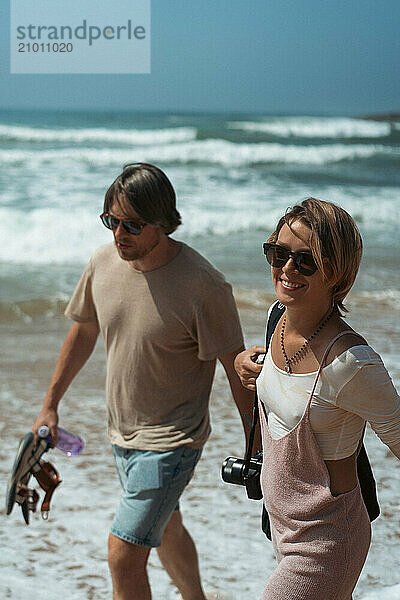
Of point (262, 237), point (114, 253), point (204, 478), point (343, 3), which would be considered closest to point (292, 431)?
point (114, 253)

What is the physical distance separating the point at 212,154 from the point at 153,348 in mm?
24440

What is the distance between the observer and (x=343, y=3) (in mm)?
41969

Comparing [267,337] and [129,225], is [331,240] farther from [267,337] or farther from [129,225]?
[129,225]

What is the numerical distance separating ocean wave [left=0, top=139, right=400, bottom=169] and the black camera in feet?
70.3

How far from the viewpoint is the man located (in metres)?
2.88

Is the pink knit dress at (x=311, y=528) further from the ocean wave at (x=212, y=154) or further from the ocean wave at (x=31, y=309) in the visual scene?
the ocean wave at (x=212, y=154)

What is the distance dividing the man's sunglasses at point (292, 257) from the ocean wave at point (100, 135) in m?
26.7

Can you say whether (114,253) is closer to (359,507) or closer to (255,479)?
(255,479)

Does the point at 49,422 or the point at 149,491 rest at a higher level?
the point at 49,422

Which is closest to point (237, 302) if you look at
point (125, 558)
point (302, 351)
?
point (125, 558)

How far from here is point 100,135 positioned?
98.5 ft

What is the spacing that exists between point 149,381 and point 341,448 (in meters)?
1.08

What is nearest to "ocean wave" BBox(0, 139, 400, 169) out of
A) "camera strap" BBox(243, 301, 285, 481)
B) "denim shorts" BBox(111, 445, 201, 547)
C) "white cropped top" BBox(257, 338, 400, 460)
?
"denim shorts" BBox(111, 445, 201, 547)

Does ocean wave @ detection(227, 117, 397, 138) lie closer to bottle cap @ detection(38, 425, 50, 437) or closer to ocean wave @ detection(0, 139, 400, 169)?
ocean wave @ detection(0, 139, 400, 169)
